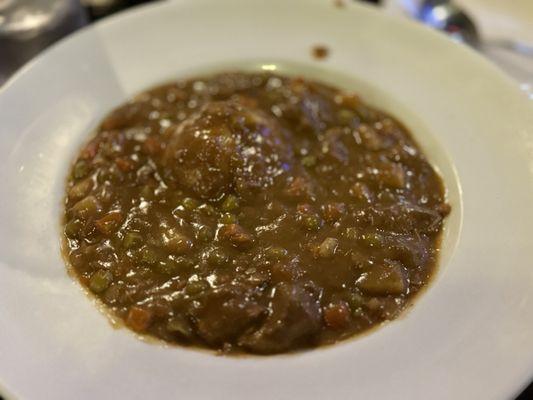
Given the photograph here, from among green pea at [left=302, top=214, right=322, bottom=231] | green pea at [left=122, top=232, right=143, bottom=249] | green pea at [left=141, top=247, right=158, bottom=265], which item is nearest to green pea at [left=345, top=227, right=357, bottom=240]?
green pea at [left=302, top=214, right=322, bottom=231]

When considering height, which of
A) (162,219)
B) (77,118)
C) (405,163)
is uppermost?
(77,118)

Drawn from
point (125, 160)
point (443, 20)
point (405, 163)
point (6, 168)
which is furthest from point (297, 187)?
point (443, 20)

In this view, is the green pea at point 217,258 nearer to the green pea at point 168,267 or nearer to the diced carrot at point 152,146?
Answer: the green pea at point 168,267

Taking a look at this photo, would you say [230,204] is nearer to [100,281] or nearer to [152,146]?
[152,146]

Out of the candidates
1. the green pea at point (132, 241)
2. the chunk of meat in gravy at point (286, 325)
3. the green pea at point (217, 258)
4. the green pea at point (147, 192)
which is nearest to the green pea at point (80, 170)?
the green pea at point (147, 192)

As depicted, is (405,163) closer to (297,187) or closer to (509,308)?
(297,187)

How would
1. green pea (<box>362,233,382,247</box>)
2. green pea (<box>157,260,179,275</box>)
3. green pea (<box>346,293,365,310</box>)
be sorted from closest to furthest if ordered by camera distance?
green pea (<box>346,293,365,310</box>)
green pea (<box>157,260,179,275</box>)
green pea (<box>362,233,382,247</box>)

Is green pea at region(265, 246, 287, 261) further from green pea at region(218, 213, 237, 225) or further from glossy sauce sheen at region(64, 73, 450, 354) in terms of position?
green pea at region(218, 213, 237, 225)
